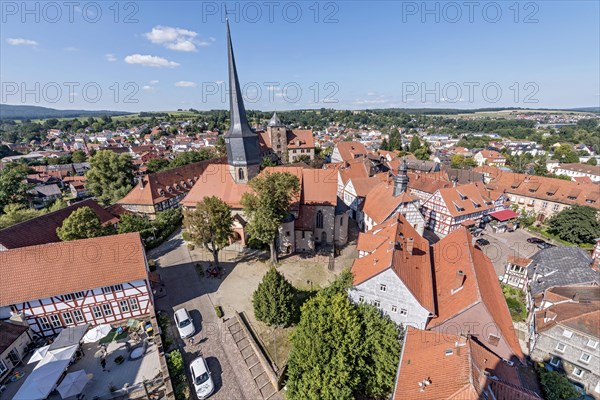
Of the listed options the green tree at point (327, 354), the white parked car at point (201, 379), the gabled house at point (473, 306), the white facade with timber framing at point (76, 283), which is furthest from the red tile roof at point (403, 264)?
the white facade with timber framing at point (76, 283)

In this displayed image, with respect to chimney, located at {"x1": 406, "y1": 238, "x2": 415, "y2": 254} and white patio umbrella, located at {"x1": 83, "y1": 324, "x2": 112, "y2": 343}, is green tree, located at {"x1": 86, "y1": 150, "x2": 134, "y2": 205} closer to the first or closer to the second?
white patio umbrella, located at {"x1": 83, "y1": 324, "x2": 112, "y2": 343}

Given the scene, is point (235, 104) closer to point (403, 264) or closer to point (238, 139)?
point (238, 139)

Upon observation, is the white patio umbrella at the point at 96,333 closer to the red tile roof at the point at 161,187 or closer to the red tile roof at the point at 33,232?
the red tile roof at the point at 33,232

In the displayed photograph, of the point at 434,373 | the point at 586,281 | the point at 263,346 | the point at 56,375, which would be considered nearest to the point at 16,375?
the point at 56,375

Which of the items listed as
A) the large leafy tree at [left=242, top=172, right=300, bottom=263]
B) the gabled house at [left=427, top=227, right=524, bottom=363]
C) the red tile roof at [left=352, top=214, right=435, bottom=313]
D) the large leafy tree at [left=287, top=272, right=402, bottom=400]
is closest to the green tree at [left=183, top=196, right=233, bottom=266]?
the large leafy tree at [left=242, top=172, right=300, bottom=263]

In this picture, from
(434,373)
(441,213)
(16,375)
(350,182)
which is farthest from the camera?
(350,182)

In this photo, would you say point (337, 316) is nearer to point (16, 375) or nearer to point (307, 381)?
point (307, 381)
